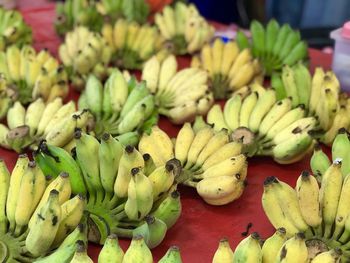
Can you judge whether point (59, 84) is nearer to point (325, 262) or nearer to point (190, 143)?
point (190, 143)

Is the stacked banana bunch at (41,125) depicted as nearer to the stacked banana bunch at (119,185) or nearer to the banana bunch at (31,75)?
the banana bunch at (31,75)

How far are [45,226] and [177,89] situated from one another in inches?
48.0

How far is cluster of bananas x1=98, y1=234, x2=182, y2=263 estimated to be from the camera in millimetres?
1282

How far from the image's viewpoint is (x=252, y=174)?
202 cm

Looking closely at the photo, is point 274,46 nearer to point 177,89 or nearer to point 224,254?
point 177,89

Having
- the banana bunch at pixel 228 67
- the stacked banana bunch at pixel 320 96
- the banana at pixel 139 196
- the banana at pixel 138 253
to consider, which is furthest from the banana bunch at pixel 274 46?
the banana at pixel 138 253

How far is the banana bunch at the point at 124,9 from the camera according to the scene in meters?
3.34

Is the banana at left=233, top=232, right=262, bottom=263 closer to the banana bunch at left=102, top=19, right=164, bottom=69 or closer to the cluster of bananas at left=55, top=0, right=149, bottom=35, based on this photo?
the banana bunch at left=102, top=19, right=164, bottom=69

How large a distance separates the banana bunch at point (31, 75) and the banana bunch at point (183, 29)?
676 mm

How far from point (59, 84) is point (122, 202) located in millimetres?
966

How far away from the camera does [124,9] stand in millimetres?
3404

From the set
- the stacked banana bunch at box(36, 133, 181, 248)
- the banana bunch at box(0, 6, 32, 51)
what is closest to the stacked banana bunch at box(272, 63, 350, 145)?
the stacked banana bunch at box(36, 133, 181, 248)

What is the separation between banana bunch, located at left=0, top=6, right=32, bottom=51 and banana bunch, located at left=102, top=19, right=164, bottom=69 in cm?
44

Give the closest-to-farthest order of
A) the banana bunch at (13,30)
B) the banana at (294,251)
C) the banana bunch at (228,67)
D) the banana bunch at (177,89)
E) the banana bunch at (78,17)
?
the banana at (294,251) → the banana bunch at (177,89) → the banana bunch at (228,67) → the banana bunch at (13,30) → the banana bunch at (78,17)
